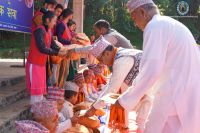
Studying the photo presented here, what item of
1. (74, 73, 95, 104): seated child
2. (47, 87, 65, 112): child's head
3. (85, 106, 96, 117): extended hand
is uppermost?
(85, 106, 96, 117): extended hand

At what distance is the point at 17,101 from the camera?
18.9 feet

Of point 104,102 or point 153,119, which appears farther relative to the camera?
point 104,102

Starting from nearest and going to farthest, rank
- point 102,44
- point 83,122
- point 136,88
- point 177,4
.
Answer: point 136,88, point 102,44, point 83,122, point 177,4

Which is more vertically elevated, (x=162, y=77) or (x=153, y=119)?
(x=162, y=77)

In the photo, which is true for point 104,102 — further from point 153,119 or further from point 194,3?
point 194,3

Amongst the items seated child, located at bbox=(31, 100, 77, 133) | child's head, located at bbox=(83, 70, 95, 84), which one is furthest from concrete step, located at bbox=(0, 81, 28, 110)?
seated child, located at bbox=(31, 100, 77, 133)

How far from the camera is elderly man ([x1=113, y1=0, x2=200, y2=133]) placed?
9.85ft

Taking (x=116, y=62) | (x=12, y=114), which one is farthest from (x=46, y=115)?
(x=12, y=114)

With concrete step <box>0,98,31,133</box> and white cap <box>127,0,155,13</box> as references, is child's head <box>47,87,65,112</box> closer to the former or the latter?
concrete step <box>0,98,31,133</box>

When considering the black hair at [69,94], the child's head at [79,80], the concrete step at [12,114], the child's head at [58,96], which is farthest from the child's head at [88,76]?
the child's head at [58,96]

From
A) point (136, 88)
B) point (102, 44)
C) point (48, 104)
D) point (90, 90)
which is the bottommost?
point (90, 90)

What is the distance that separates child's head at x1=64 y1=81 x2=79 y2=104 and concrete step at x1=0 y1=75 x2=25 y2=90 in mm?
866

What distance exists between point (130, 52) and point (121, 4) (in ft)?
73.5

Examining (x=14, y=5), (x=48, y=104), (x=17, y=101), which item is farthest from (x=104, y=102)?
(x=14, y=5)
